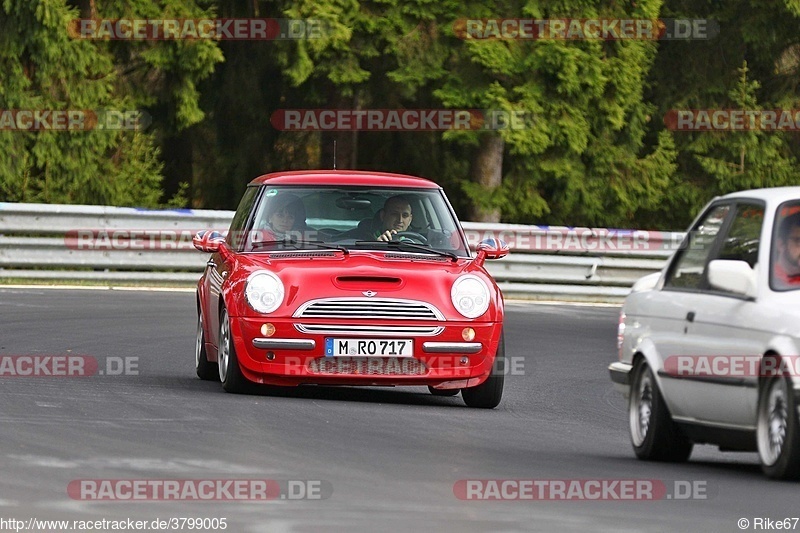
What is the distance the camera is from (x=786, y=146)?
111 feet

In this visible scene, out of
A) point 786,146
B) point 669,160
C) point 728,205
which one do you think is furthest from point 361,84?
point 728,205

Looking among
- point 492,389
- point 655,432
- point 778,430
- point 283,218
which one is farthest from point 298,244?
point 778,430

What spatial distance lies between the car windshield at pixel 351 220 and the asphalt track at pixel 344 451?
3.38 ft

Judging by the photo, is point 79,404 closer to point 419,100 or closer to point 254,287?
point 254,287

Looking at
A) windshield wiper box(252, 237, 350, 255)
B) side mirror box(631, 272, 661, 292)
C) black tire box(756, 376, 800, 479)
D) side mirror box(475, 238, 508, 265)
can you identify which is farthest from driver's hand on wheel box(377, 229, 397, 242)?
black tire box(756, 376, 800, 479)

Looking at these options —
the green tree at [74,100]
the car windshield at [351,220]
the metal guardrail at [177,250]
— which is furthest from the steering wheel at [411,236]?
the green tree at [74,100]

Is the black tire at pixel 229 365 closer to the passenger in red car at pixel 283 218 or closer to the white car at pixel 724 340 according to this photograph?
the passenger in red car at pixel 283 218

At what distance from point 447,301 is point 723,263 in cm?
359

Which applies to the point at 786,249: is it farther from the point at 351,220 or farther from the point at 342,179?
the point at 342,179

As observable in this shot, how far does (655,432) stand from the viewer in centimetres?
939

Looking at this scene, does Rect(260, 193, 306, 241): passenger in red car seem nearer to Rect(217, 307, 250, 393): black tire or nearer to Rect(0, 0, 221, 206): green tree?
Rect(217, 307, 250, 393): black tire

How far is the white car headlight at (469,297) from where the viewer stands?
1195 centimetres

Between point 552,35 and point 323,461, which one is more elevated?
point 552,35

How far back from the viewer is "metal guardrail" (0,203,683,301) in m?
23.1
